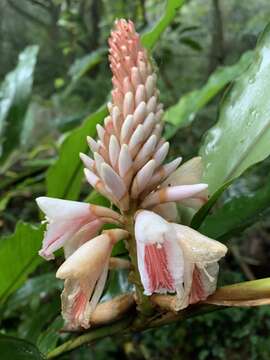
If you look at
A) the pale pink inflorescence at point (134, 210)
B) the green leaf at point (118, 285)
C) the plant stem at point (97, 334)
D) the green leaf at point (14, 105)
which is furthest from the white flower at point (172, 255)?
the green leaf at point (14, 105)

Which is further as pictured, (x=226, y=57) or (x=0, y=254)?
(x=226, y=57)

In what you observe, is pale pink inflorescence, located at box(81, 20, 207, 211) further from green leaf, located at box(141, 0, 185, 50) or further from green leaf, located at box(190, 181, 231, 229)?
green leaf, located at box(141, 0, 185, 50)

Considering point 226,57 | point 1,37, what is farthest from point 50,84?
point 226,57

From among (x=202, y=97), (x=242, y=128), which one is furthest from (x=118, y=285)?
(x=202, y=97)

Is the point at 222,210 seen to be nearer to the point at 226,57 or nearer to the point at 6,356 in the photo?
the point at 6,356

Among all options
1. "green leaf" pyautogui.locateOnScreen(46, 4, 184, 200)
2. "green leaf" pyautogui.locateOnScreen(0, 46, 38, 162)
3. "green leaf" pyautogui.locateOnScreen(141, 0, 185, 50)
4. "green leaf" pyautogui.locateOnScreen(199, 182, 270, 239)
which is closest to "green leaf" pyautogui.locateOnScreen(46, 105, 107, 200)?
"green leaf" pyautogui.locateOnScreen(46, 4, 184, 200)
